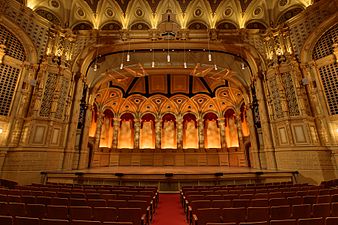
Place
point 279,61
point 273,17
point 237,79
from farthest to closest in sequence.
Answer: point 237,79 < point 273,17 < point 279,61

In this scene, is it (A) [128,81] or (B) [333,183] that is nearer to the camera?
(B) [333,183]

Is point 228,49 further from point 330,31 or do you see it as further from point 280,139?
point 280,139

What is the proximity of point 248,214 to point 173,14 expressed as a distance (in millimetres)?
14770

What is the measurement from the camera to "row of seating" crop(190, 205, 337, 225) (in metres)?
3.00

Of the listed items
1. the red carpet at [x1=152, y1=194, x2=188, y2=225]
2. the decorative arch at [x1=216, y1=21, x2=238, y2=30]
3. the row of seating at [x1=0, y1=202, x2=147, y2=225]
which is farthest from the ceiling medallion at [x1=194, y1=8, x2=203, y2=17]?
the row of seating at [x1=0, y1=202, x2=147, y2=225]

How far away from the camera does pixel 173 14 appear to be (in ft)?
45.6

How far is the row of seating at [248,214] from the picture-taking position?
3.00 m

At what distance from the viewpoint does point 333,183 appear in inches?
290

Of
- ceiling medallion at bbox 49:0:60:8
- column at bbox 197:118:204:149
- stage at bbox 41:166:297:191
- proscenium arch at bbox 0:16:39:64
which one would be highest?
ceiling medallion at bbox 49:0:60:8

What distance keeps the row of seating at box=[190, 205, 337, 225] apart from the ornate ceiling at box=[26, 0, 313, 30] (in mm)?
13967

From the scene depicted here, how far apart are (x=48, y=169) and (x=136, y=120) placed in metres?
11.9

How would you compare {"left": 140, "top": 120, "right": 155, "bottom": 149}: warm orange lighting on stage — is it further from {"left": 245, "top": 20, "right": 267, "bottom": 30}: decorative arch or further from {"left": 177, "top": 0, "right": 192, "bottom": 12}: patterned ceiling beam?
{"left": 245, "top": 20, "right": 267, "bottom": 30}: decorative arch

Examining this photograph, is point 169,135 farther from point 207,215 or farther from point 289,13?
Result: point 207,215

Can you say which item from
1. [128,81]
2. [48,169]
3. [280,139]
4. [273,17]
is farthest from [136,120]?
[273,17]
